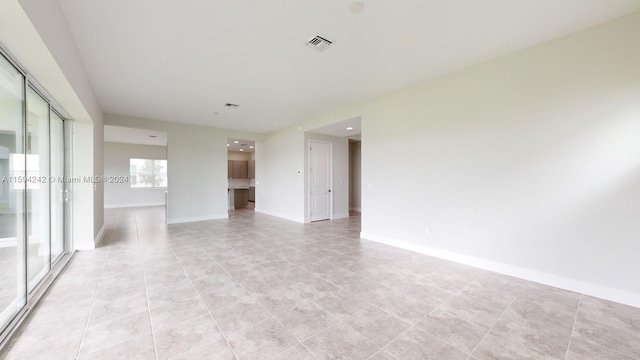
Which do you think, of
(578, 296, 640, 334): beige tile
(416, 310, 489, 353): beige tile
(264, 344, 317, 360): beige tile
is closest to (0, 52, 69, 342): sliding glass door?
(264, 344, 317, 360): beige tile

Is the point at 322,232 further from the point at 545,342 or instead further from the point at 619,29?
the point at 619,29

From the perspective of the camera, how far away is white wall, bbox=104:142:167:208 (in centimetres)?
1001

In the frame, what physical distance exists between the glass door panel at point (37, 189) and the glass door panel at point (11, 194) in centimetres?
19

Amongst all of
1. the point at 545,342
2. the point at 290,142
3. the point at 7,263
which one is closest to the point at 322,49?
the point at 545,342

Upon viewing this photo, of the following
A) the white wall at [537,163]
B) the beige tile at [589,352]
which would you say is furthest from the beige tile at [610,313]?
the beige tile at [589,352]

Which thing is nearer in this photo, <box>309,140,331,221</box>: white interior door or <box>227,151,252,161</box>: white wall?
<box>309,140,331,221</box>: white interior door

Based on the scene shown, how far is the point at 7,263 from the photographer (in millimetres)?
2236

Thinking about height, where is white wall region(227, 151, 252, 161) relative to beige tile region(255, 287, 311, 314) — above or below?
above

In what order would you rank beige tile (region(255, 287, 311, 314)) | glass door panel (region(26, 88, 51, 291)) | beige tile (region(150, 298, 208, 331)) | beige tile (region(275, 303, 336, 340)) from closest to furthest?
beige tile (region(275, 303, 336, 340))
beige tile (region(150, 298, 208, 331))
beige tile (region(255, 287, 311, 314))
glass door panel (region(26, 88, 51, 291))

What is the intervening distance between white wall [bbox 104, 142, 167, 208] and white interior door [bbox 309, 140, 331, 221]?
7765mm

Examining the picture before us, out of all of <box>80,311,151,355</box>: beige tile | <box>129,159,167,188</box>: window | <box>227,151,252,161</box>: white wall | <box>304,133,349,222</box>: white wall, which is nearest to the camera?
<box>80,311,151,355</box>: beige tile

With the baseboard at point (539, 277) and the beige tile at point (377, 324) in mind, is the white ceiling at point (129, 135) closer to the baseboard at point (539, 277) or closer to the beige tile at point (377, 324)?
the beige tile at point (377, 324)

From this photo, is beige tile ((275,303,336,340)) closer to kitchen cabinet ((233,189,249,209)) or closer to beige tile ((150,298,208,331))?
beige tile ((150,298,208,331))

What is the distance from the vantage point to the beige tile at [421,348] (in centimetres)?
175
